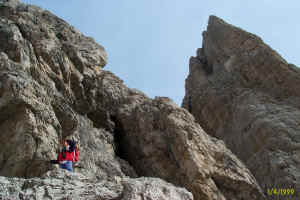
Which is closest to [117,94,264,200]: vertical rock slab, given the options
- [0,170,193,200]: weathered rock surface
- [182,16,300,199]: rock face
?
[182,16,300,199]: rock face

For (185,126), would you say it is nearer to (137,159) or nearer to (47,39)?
(137,159)

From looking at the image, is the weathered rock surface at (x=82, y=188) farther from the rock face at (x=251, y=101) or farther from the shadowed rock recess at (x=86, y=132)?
the rock face at (x=251, y=101)

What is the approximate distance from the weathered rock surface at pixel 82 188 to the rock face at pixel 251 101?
17.6 meters

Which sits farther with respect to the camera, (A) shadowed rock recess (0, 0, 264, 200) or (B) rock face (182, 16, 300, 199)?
(B) rock face (182, 16, 300, 199)

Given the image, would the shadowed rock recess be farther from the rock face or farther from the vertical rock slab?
the rock face

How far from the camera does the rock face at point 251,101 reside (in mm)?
26969

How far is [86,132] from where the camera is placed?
63.8ft

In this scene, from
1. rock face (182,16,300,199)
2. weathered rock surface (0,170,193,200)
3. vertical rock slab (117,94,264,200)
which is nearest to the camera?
weathered rock surface (0,170,193,200)

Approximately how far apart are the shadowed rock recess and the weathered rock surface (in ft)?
0.10

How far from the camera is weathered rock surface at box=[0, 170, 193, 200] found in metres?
9.08

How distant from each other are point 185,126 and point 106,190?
38.5 ft

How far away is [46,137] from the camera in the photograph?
14758mm

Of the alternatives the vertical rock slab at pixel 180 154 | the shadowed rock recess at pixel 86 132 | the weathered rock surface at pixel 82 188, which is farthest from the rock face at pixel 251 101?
the weathered rock surface at pixel 82 188

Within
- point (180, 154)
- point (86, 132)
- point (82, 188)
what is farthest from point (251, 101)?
point (82, 188)
